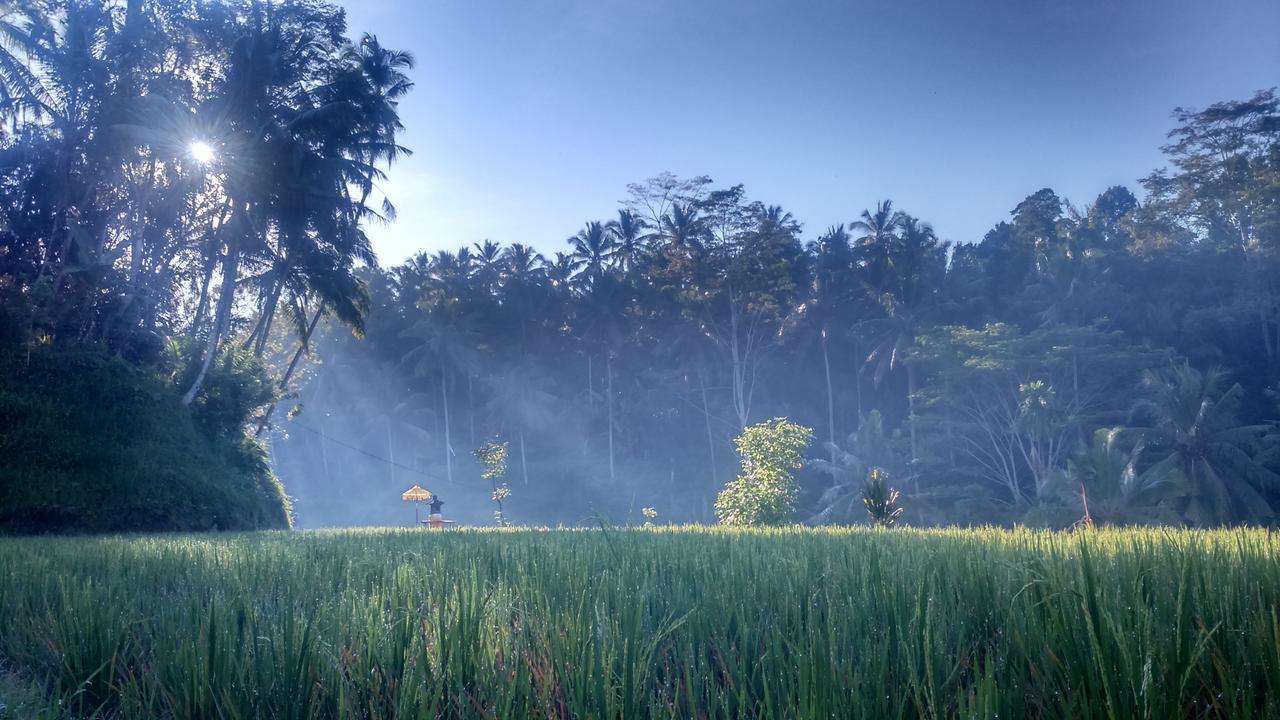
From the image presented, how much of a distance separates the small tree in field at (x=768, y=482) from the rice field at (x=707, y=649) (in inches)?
585

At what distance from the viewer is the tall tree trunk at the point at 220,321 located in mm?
17900

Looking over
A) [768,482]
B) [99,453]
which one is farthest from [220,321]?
[768,482]

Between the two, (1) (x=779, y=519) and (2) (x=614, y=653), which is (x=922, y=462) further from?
(2) (x=614, y=653)

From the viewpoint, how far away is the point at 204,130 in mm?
18406

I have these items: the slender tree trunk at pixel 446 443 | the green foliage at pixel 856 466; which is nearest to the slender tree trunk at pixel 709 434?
the green foliage at pixel 856 466

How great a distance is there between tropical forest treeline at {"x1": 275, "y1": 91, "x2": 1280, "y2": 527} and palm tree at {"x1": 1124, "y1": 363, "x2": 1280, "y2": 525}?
0.08 meters

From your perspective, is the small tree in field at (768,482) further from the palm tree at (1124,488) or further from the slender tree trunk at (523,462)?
the slender tree trunk at (523,462)

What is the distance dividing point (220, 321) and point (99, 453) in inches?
206

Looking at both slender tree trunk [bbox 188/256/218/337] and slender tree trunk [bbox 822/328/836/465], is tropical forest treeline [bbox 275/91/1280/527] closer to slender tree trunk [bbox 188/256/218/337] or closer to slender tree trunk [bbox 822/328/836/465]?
slender tree trunk [bbox 822/328/836/465]

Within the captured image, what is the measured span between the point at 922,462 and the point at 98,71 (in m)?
31.1

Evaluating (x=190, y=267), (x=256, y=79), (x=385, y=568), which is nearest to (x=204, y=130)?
(x=256, y=79)

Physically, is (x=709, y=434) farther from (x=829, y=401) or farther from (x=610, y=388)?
(x=610, y=388)

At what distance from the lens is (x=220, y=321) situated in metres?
18.6

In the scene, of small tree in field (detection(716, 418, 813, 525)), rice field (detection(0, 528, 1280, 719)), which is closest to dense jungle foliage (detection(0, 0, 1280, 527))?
rice field (detection(0, 528, 1280, 719))
